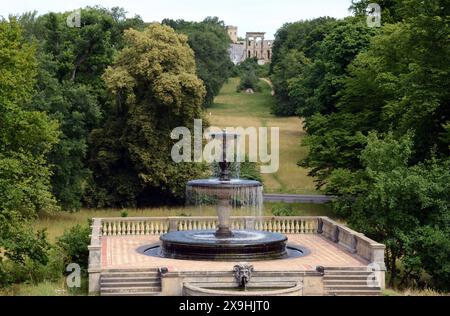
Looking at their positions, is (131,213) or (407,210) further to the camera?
(131,213)

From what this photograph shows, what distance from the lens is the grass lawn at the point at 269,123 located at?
6512cm

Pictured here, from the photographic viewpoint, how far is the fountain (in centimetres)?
2719

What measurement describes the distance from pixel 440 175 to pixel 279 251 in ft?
20.0

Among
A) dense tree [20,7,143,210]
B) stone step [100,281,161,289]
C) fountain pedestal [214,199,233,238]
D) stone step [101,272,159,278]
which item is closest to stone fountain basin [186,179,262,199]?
fountain pedestal [214,199,233,238]

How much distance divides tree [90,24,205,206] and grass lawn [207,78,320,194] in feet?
16.9

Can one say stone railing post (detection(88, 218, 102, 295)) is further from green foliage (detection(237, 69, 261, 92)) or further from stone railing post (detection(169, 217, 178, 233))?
green foliage (detection(237, 69, 261, 92))

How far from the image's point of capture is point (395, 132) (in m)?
36.5

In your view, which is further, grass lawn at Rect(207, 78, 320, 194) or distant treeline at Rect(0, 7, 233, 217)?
grass lawn at Rect(207, 78, 320, 194)

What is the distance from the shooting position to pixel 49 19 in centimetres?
5600

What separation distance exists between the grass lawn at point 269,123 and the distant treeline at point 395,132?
816 cm

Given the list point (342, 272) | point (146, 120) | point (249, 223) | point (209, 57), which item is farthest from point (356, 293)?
point (209, 57)

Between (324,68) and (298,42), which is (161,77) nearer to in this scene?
(324,68)

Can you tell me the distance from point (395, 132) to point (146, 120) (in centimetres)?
1918

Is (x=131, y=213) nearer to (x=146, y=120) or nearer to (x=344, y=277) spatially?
(x=146, y=120)
